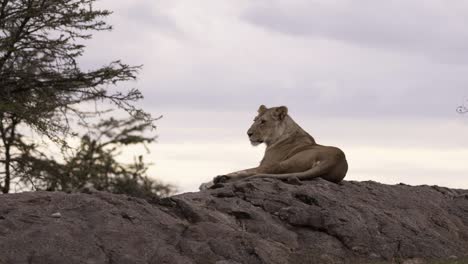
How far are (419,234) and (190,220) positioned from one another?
406 cm

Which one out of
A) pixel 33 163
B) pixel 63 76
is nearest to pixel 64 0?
pixel 63 76

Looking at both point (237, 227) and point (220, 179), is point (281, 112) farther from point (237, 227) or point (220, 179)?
point (237, 227)

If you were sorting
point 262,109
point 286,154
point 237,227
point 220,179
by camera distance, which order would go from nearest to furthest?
point 237,227, point 220,179, point 286,154, point 262,109

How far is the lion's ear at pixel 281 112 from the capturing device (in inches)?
648

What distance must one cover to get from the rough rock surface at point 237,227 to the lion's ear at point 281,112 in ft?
5.78

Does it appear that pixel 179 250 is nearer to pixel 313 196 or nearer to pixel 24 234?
pixel 24 234

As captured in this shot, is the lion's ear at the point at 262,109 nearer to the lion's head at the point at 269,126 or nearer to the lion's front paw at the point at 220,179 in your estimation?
the lion's head at the point at 269,126

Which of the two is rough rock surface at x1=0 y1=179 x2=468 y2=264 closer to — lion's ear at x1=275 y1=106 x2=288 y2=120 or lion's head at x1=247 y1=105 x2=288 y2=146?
lion's head at x1=247 y1=105 x2=288 y2=146

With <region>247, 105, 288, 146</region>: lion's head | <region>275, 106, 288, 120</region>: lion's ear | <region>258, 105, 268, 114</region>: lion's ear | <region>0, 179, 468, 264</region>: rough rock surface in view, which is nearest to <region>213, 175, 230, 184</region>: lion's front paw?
<region>0, 179, 468, 264</region>: rough rock surface

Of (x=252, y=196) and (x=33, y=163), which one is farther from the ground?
(x=33, y=163)

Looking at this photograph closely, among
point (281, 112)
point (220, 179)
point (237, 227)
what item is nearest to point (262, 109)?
point (281, 112)

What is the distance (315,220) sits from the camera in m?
13.6

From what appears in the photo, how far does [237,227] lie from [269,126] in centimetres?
405

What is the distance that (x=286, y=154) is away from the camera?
52.6ft
